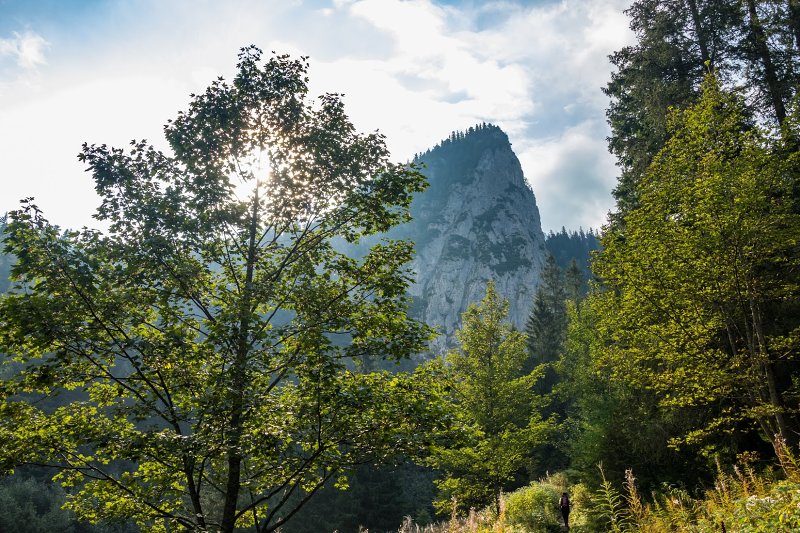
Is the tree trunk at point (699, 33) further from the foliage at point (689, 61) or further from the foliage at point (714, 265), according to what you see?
the foliage at point (714, 265)

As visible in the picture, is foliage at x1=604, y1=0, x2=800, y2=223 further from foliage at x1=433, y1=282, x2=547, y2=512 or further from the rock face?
the rock face

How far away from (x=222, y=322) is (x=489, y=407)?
14.8 m

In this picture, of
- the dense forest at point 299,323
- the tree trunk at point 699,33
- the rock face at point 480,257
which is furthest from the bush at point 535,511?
the rock face at point 480,257

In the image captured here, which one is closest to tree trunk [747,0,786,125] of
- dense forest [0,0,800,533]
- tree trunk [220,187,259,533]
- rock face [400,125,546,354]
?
dense forest [0,0,800,533]

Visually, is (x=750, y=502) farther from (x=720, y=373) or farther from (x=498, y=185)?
(x=498, y=185)

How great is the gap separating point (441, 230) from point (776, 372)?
7359 inches

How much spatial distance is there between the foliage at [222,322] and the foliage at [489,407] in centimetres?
1049

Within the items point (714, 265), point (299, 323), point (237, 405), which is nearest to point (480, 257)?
point (714, 265)

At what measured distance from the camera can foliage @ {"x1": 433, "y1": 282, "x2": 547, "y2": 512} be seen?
55.8ft

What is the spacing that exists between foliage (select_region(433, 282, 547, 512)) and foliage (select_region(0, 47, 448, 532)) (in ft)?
34.4

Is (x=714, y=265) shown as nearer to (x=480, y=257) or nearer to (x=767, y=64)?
(x=767, y=64)

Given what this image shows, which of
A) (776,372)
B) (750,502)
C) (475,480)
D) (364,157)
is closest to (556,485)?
(475,480)

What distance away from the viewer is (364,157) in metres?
8.53

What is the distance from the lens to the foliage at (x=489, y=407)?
17000 mm
